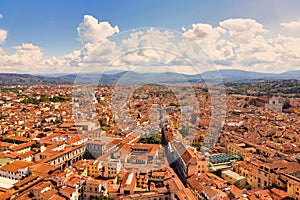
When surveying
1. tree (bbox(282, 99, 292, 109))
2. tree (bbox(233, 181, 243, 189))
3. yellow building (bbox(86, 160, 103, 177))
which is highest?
tree (bbox(282, 99, 292, 109))

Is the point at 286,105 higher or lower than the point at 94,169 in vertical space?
higher

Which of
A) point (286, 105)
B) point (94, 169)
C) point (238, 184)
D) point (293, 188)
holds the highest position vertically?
point (286, 105)

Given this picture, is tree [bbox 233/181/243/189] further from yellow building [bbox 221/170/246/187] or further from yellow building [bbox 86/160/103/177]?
yellow building [bbox 86/160/103/177]

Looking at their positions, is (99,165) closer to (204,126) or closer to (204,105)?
(204,126)

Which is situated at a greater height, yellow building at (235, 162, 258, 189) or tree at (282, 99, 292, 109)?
tree at (282, 99, 292, 109)

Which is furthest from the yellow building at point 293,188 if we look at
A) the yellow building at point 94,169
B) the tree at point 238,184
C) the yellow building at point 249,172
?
the yellow building at point 94,169

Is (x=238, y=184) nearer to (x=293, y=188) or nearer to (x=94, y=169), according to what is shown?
(x=293, y=188)

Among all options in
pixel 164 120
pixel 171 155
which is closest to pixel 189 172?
pixel 171 155

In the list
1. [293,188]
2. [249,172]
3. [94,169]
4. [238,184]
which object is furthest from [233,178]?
[94,169]

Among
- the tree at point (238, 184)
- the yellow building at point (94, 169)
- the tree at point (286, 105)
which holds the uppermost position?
the tree at point (286, 105)

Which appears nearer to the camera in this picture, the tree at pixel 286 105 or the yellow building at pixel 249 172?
the yellow building at pixel 249 172

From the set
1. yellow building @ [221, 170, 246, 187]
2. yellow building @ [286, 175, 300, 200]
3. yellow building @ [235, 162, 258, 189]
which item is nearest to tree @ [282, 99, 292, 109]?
yellow building @ [235, 162, 258, 189]

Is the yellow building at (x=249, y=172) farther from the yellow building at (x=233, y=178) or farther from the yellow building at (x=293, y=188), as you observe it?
the yellow building at (x=293, y=188)

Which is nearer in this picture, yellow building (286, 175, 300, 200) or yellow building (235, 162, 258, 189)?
yellow building (286, 175, 300, 200)
